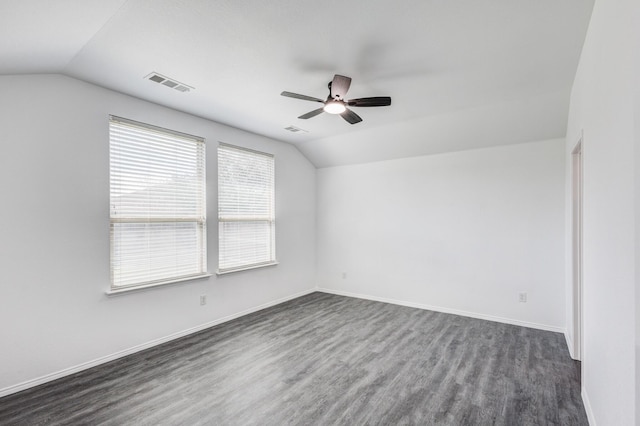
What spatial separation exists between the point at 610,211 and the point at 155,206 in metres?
4.05

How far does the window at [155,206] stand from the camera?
10.9 feet

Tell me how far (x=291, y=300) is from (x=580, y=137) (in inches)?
182

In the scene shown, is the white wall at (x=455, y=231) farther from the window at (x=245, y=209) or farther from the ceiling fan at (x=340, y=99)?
the ceiling fan at (x=340, y=99)

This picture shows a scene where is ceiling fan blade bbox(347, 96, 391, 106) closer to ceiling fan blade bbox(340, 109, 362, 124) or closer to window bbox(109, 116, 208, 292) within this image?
ceiling fan blade bbox(340, 109, 362, 124)

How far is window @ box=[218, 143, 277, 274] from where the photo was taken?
444cm

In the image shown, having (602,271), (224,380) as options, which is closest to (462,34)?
(602,271)

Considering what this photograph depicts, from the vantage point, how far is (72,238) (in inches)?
116

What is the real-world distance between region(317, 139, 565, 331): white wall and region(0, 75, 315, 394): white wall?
3.14 metres

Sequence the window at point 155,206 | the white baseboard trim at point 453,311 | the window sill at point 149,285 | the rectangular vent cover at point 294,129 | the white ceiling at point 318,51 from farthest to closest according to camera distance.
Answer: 1. the rectangular vent cover at point 294,129
2. the white baseboard trim at point 453,311
3. the window at point 155,206
4. the window sill at point 149,285
5. the white ceiling at point 318,51

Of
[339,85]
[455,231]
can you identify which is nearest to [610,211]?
[339,85]

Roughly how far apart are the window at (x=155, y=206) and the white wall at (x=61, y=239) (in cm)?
11

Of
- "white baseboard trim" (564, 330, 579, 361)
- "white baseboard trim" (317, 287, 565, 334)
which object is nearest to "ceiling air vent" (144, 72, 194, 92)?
"white baseboard trim" (317, 287, 565, 334)

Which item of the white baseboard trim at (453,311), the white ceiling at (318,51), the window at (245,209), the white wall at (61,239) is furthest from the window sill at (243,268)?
the white ceiling at (318,51)

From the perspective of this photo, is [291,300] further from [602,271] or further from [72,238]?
[602,271]
